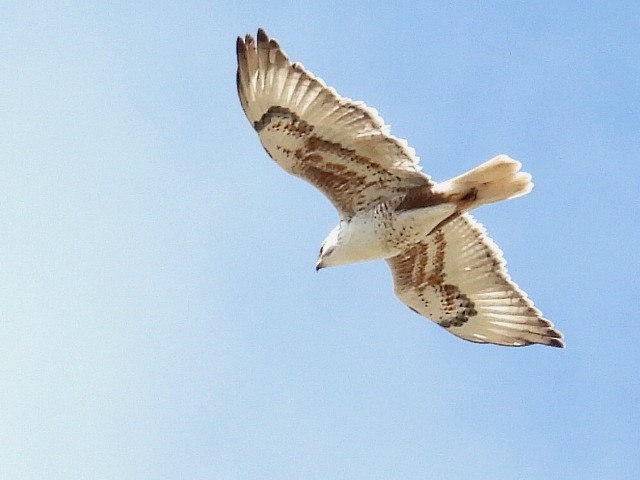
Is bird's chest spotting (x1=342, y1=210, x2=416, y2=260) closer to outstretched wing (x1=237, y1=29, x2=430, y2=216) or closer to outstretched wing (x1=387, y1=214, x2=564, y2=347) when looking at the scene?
outstretched wing (x1=237, y1=29, x2=430, y2=216)

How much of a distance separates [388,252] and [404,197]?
0.54 m

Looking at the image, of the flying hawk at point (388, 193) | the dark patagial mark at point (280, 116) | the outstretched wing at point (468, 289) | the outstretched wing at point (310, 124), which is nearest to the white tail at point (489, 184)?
the flying hawk at point (388, 193)

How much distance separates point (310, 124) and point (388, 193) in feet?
3.11

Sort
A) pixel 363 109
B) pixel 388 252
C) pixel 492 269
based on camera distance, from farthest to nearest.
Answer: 1. pixel 492 269
2. pixel 388 252
3. pixel 363 109

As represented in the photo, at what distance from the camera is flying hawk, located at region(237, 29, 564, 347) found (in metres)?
9.31

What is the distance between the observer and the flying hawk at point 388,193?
30.6ft

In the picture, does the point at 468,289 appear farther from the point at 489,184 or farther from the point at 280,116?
the point at 280,116

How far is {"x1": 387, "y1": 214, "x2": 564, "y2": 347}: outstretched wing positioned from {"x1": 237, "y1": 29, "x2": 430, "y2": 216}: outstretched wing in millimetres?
1017

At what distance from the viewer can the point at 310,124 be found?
938 centimetres

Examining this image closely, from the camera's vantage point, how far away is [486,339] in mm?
10664

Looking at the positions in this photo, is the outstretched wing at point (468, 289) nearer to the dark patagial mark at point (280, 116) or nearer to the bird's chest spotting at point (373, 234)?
the bird's chest spotting at point (373, 234)

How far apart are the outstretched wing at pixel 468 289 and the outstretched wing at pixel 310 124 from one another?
102cm

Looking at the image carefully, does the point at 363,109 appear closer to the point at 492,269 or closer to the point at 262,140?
the point at 262,140

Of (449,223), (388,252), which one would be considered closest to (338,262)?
(388,252)
